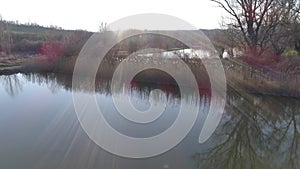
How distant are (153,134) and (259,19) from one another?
8002mm

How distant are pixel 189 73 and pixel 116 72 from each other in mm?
3278

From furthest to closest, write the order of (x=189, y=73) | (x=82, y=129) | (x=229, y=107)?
(x=189, y=73), (x=229, y=107), (x=82, y=129)

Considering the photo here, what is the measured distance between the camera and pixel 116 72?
11414mm

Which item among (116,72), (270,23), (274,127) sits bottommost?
(274,127)

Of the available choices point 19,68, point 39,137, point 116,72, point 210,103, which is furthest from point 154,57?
point 19,68

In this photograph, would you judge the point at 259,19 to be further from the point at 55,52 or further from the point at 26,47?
the point at 26,47

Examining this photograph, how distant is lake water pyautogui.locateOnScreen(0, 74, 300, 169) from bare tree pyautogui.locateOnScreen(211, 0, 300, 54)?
3719mm

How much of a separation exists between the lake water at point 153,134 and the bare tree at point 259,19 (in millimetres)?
3719

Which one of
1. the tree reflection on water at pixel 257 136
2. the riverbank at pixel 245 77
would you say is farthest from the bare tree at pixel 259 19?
the tree reflection on water at pixel 257 136

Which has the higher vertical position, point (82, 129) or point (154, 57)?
point (154, 57)

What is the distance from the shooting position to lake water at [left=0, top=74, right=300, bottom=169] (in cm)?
428

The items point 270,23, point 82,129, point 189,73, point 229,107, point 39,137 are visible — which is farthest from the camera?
Answer: point 270,23

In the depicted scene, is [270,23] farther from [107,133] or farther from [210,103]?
[107,133]

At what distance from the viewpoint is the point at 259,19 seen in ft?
36.1
